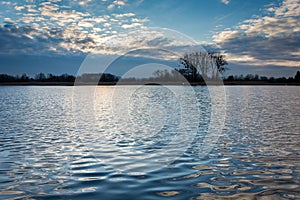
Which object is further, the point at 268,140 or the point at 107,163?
the point at 268,140

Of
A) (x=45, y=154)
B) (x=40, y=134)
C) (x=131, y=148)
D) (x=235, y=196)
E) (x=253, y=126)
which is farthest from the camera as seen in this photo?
(x=253, y=126)

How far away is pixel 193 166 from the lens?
9641 mm

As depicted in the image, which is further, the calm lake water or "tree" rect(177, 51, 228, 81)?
"tree" rect(177, 51, 228, 81)

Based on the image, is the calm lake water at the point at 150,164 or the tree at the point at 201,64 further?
the tree at the point at 201,64

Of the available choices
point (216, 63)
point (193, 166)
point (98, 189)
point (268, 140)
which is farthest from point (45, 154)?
point (216, 63)

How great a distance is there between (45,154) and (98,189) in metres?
4.94

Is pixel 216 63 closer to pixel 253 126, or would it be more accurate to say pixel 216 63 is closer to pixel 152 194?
pixel 253 126

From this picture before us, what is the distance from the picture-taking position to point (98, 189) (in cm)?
748

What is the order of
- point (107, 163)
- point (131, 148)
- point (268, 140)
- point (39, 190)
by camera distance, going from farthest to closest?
point (268, 140), point (131, 148), point (107, 163), point (39, 190)

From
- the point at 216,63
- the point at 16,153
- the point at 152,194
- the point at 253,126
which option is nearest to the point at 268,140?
the point at 253,126

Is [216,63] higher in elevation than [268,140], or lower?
higher

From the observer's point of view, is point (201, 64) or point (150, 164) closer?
point (150, 164)

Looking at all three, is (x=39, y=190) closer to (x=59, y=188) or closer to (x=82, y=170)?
(x=59, y=188)

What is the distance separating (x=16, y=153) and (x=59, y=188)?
502cm
